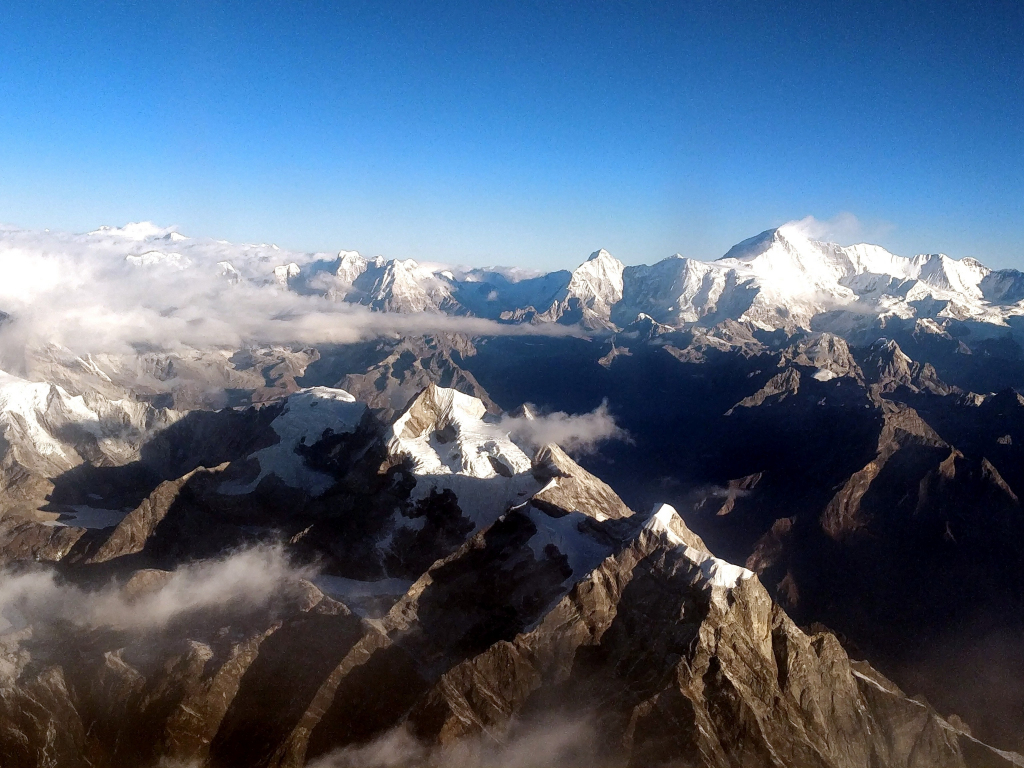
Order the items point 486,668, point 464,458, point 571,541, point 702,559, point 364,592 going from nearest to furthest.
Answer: point 486,668 → point 702,559 → point 571,541 → point 364,592 → point 464,458

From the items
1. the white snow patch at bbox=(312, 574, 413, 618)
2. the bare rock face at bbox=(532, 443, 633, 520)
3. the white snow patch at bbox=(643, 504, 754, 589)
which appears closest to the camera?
the white snow patch at bbox=(643, 504, 754, 589)

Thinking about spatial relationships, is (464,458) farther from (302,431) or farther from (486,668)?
(486,668)

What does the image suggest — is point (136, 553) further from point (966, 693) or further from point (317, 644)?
point (966, 693)

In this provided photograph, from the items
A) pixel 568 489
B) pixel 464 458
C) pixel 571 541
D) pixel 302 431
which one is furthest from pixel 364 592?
pixel 302 431

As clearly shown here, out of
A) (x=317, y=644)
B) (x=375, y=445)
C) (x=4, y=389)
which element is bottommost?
(x=317, y=644)

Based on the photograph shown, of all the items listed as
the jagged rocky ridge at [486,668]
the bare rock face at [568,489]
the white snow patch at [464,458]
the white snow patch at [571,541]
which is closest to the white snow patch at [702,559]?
the jagged rocky ridge at [486,668]

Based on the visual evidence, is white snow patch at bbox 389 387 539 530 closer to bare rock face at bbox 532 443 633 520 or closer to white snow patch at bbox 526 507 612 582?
bare rock face at bbox 532 443 633 520

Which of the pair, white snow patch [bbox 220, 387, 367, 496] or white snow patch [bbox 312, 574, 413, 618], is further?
white snow patch [bbox 220, 387, 367, 496]

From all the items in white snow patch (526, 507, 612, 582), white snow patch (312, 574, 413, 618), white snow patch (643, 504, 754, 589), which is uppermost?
white snow patch (643, 504, 754, 589)

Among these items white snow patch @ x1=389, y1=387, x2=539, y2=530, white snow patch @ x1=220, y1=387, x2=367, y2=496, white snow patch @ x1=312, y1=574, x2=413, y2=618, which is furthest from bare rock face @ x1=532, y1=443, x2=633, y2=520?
white snow patch @ x1=220, y1=387, x2=367, y2=496

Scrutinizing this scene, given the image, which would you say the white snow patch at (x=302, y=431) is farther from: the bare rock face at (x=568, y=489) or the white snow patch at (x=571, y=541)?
the white snow patch at (x=571, y=541)

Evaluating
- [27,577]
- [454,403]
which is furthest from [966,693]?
[27,577]
